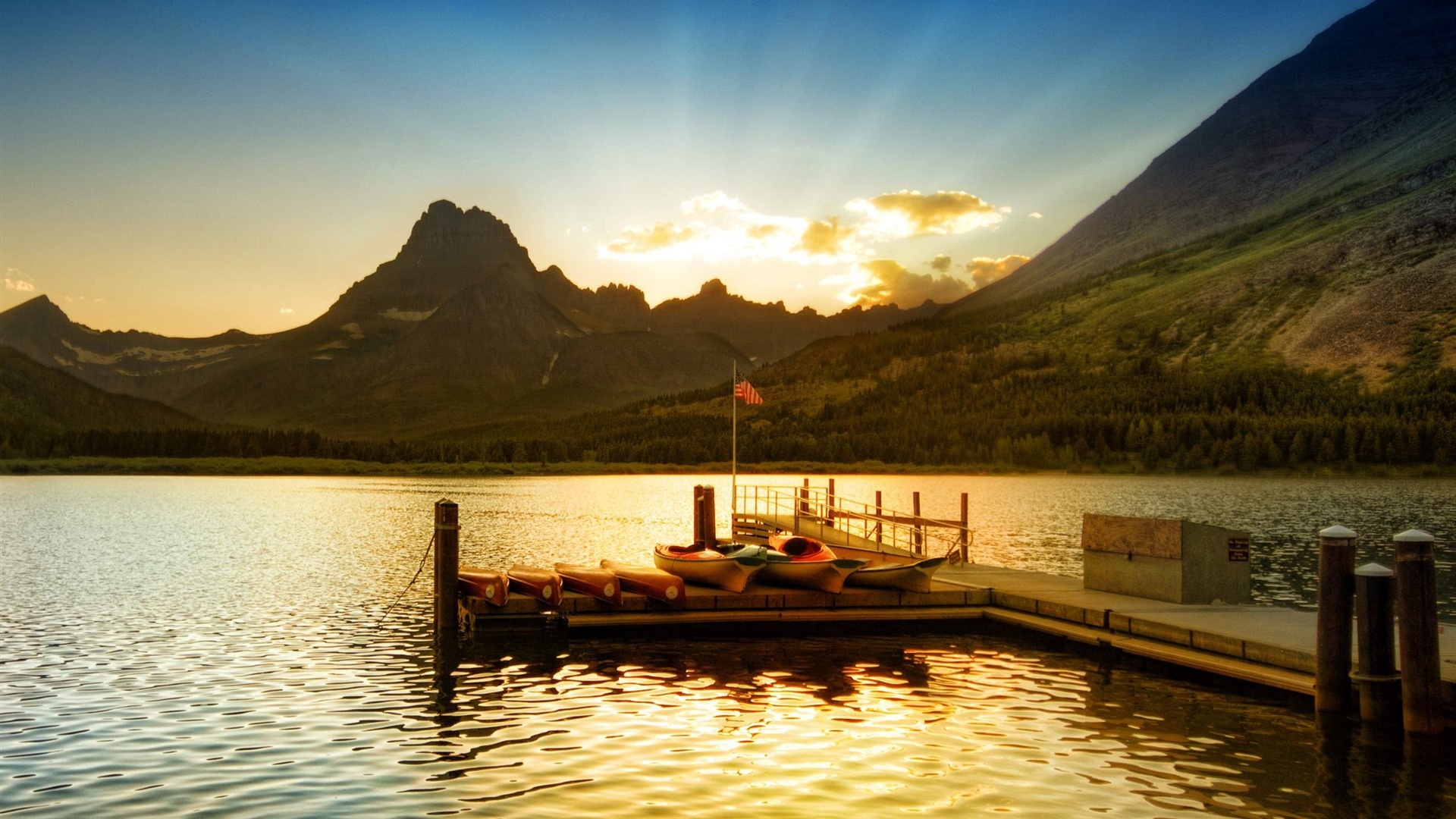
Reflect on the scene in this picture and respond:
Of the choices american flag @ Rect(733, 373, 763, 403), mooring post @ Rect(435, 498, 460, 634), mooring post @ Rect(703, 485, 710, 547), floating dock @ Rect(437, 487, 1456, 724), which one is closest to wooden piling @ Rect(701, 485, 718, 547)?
mooring post @ Rect(703, 485, 710, 547)

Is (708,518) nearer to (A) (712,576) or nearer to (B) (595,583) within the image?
(A) (712,576)

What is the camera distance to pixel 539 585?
28.2m

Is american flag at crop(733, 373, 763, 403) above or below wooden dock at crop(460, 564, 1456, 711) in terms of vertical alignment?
above

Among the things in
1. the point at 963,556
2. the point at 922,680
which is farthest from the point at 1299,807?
the point at 963,556

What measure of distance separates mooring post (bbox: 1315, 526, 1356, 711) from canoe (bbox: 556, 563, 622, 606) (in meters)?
16.1

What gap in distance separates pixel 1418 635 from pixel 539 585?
1953 cm

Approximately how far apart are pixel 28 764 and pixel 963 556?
29.7 meters

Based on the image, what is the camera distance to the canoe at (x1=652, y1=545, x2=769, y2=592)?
95.1 ft

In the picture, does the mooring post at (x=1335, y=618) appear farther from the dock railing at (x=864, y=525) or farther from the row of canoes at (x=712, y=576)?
the dock railing at (x=864, y=525)

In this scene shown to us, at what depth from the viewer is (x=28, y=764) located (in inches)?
636

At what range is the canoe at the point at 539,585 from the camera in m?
27.7

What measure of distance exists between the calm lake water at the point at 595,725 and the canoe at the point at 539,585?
→ 1187 millimetres

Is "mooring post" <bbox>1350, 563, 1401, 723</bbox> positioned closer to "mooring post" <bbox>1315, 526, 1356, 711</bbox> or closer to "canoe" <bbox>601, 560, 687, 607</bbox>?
"mooring post" <bbox>1315, 526, 1356, 711</bbox>

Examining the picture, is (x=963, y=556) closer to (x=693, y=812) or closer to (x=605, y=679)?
(x=605, y=679)
